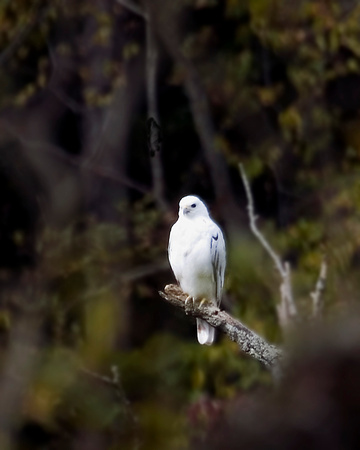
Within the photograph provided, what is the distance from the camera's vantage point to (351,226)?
855 centimetres

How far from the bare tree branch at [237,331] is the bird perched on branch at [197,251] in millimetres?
452

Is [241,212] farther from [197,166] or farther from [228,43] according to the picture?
[228,43]

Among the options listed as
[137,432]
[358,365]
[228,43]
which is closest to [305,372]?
[358,365]

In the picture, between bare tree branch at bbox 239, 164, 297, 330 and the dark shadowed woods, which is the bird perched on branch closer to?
bare tree branch at bbox 239, 164, 297, 330

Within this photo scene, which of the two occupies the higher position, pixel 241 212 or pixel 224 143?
pixel 224 143

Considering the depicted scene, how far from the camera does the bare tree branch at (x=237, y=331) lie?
11.1 ft

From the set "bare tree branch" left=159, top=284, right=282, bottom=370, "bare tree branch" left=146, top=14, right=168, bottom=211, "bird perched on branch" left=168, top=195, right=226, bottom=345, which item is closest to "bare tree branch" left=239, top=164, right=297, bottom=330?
"bird perched on branch" left=168, top=195, right=226, bottom=345

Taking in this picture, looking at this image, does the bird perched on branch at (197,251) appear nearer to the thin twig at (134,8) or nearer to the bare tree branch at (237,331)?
the bare tree branch at (237,331)

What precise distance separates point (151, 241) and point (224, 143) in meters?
1.13

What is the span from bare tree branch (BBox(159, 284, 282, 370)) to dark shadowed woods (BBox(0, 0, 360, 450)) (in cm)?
503

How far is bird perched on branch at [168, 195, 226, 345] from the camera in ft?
13.5

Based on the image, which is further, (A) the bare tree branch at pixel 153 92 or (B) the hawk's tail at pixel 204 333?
(A) the bare tree branch at pixel 153 92

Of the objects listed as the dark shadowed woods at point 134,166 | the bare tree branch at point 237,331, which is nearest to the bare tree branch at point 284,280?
the bare tree branch at point 237,331

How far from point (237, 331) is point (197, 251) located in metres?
0.87
